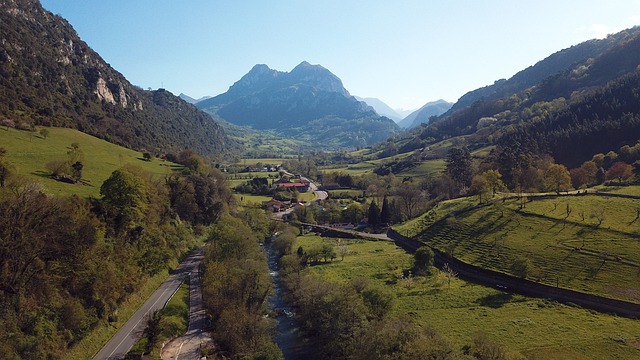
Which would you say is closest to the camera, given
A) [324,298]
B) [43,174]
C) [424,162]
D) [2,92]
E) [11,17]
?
[324,298]

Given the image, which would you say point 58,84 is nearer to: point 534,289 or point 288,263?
point 288,263

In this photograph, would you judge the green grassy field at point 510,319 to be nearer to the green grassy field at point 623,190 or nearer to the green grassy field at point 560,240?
the green grassy field at point 560,240

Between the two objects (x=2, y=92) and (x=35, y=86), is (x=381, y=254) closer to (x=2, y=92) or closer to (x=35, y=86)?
(x=2, y=92)

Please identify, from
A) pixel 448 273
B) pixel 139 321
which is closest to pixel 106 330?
pixel 139 321

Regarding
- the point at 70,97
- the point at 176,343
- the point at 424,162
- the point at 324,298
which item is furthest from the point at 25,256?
the point at 424,162

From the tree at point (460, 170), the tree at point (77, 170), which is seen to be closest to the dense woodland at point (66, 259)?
the tree at point (77, 170)

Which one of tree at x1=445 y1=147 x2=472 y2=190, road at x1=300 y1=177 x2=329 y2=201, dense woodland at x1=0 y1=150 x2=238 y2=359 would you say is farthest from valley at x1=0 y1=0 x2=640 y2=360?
road at x1=300 y1=177 x2=329 y2=201
